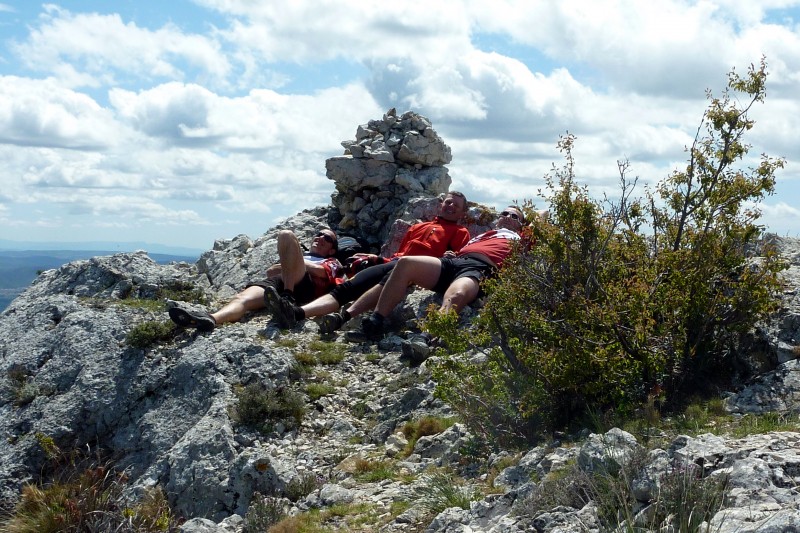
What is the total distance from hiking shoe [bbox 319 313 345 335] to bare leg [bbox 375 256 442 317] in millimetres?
613

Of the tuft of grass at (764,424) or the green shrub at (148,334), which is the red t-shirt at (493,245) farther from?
the tuft of grass at (764,424)

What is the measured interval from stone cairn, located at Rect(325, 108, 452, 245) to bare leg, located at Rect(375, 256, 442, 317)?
561 cm

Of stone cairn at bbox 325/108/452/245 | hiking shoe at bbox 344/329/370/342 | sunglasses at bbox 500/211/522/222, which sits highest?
stone cairn at bbox 325/108/452/245

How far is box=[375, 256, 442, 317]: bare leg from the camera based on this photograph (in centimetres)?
1211

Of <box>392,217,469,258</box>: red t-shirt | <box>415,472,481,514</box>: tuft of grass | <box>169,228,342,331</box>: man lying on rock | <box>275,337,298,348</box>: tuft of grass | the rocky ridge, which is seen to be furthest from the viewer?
<box>392,217,469,258</box>: red t-shirt

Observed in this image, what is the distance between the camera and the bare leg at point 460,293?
11438 mm

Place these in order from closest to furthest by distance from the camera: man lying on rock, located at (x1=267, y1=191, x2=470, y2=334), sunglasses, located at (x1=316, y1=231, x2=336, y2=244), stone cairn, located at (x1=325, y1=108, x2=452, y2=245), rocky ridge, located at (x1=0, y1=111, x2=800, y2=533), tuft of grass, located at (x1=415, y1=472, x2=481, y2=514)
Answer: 1. rocky ridge, located at (x1=0, y1=111, x2=800, y2=533)
2. tuft of grass, located at (x1=415, y1=472, x2=481, y2=514)
3. man lying on rock, located at (x1=267, y1=191, x2=470, y2=334)
4. sunglasses, located at (x1=316, y1=231, x2=336, y2=244)
5. stone cairn, located at (x1=325, y1=108, x2=452, y2=245)

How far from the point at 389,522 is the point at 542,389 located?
1.98m

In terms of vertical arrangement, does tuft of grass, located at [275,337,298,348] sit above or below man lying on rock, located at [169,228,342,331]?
below

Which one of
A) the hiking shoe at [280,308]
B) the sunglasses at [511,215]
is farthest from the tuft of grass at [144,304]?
the sunglasses at [511,215]

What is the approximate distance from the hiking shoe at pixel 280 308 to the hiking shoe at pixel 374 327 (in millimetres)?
1120

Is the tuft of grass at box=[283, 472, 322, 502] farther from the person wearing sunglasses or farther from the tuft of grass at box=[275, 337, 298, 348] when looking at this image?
the person wearing sunglasses

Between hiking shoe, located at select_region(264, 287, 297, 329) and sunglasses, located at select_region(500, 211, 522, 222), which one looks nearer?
hiking shoe, located at select_region(264, 287, 297, 329)

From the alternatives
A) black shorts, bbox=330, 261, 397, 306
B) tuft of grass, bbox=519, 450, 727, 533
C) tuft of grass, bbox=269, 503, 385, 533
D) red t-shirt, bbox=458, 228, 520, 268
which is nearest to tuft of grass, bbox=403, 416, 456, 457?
tuft of grass, bbox=269, 503, 385, 533
